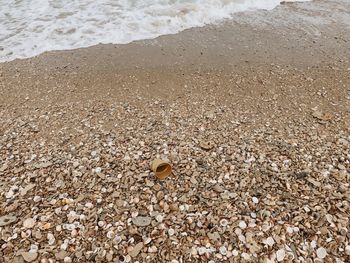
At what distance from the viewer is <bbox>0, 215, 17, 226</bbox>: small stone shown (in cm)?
319

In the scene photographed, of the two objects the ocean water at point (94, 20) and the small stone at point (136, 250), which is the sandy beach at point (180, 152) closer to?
the small stone at point (136, 250)

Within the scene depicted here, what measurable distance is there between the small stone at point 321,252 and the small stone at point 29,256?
2.70m

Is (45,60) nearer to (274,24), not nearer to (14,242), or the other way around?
(14,242)

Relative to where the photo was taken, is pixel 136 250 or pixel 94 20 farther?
pixel 94 20

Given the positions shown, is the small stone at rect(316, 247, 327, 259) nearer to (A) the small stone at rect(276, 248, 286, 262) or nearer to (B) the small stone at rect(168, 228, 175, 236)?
(A) the small stone at rect(276, 248, 286, 262)

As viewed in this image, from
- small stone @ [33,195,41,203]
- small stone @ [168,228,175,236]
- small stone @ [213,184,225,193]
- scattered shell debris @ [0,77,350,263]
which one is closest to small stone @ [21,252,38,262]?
scattered shell debris @ [0,77,350,263]

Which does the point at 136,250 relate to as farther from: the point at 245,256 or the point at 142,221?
the point at 245,256

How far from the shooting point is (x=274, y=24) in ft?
25.7

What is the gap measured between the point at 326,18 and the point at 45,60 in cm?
710

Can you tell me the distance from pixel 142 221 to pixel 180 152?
1156 millimetres

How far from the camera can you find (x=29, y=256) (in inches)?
114

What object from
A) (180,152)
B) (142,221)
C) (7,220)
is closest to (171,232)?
(142,221)

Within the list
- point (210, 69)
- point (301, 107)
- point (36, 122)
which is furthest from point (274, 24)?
point (36, 122)

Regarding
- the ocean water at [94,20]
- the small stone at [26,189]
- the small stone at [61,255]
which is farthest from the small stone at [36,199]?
the ocean water at [94,20]
